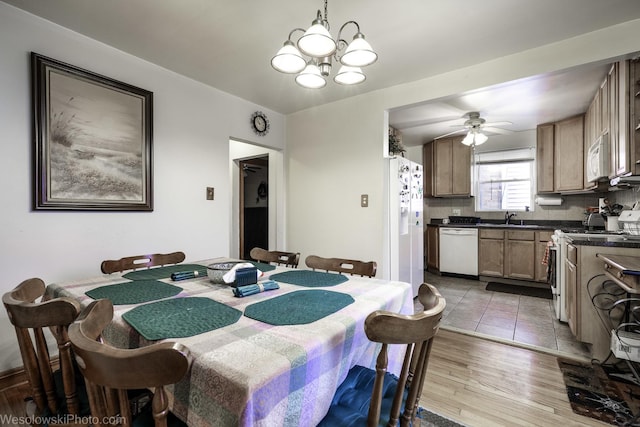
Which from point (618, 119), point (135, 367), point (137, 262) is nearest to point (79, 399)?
point (135, 367)

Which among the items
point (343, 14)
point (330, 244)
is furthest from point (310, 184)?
point (343, 14)

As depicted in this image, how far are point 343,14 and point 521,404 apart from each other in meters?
2.63

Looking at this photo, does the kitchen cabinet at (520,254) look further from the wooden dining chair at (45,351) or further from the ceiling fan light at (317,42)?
the wooden dining chair at (45,351)

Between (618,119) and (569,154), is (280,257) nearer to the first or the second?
(618,119)

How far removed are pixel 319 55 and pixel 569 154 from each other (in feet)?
13.9

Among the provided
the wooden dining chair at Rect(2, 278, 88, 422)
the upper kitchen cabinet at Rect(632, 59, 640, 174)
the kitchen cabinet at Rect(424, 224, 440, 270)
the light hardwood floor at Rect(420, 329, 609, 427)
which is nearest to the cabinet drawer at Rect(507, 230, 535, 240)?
the kitchen cabinet at Rect(424, 224, 440, 270)

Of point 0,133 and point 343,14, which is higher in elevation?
point 343,14

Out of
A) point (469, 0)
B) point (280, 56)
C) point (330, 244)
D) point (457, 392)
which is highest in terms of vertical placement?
point (469, 0)

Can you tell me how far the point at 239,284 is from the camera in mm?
1370

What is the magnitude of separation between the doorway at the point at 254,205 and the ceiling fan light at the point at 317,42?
3.49 metres

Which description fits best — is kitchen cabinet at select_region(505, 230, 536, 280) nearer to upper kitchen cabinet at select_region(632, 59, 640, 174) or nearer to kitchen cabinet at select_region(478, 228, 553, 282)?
kitchen cabinet at select_region(478, 228, 553, 282)

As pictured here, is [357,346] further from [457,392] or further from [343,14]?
[343,14]

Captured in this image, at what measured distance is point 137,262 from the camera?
1.97 m

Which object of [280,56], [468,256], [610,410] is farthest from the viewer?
[468,256]
